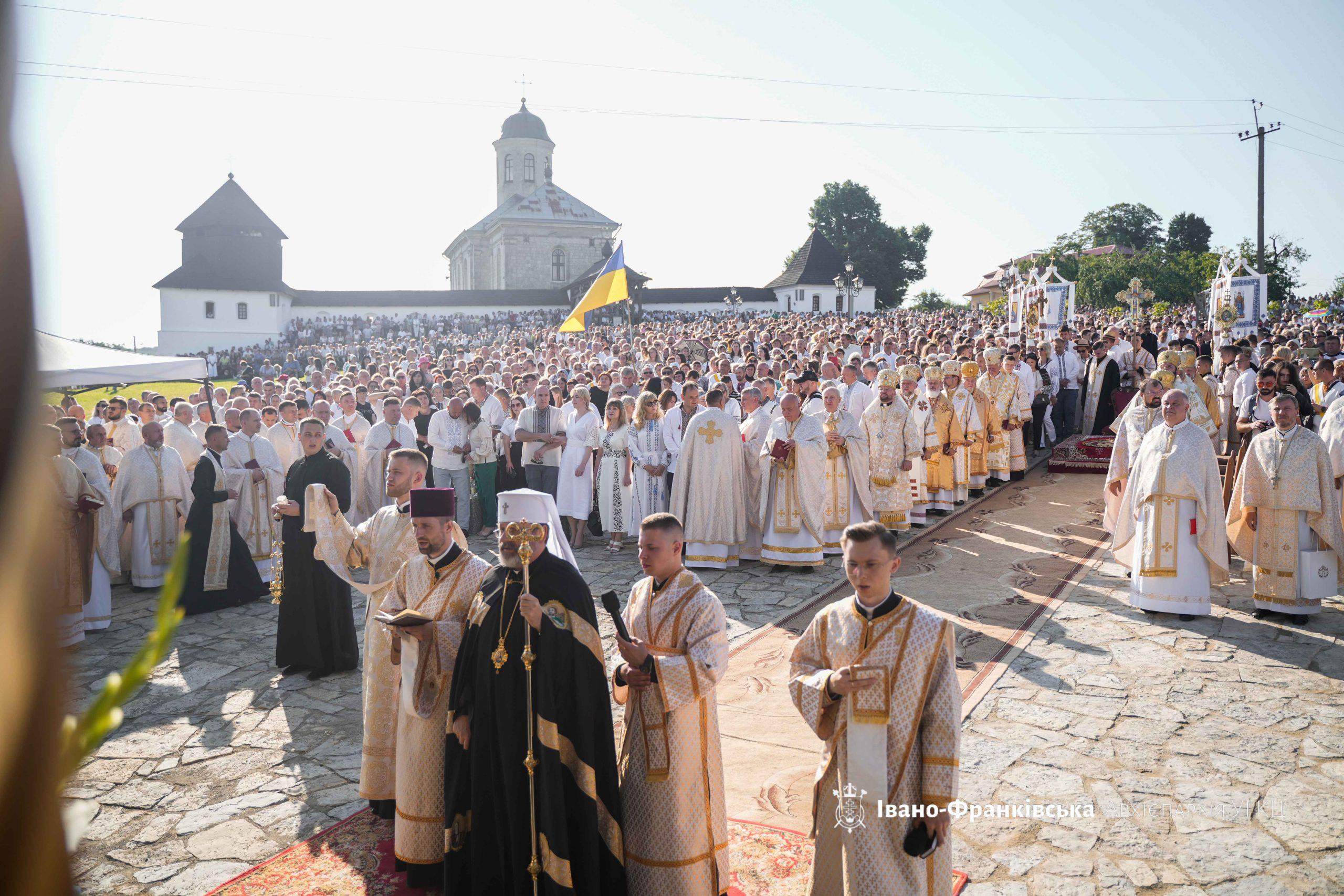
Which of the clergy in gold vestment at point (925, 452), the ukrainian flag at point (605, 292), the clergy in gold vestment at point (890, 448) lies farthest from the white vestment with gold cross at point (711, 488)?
the ukrainian flag at point (605, 292)

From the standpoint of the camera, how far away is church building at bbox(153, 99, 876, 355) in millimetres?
48531

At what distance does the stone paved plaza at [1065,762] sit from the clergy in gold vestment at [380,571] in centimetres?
46

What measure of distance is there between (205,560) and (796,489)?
6.27 m

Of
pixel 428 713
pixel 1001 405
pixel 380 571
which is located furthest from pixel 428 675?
pixel 1001 405

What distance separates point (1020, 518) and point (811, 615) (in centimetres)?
528

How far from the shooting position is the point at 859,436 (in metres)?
10.5

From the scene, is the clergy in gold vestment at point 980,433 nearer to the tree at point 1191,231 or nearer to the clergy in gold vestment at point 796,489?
the clergy in gold vestment at point 796,489

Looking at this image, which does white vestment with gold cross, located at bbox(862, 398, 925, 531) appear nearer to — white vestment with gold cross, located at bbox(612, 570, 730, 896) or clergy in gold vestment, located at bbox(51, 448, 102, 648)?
white vestment with gold cross, located at bbox(612, 570, 730, 896)

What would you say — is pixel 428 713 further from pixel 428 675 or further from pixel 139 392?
pixel 139 392

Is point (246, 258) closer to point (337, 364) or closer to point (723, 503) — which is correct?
point (337, 364)

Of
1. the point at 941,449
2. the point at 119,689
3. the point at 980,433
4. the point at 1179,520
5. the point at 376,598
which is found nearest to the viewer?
the point at 119,689

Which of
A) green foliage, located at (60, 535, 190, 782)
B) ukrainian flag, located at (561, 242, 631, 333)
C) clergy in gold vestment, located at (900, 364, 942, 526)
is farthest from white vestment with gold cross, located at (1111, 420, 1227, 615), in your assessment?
ukrainian flag, located at (561, 242, 631, 333)

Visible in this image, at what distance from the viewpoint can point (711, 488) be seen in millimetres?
10227

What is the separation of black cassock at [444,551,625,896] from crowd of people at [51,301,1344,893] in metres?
0.01
